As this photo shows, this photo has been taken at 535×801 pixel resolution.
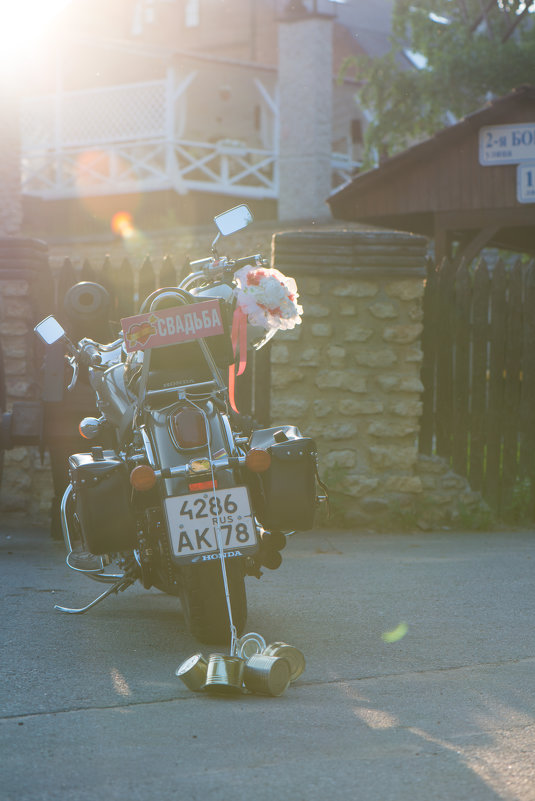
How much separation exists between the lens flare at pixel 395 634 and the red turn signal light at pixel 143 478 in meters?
1.22

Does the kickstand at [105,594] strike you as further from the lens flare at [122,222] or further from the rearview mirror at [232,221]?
the lens flare at [122,222]

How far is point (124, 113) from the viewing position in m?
27.0

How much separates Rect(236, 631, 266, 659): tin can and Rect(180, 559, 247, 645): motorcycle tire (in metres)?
0.29

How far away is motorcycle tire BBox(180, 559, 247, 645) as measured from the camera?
4.39 metres

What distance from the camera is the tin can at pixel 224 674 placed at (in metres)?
3.92

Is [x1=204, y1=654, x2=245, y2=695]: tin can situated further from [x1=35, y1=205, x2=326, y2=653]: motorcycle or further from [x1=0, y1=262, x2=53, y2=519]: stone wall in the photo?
[x1=0, y1=262, x2=53, y2=519]: stone wall

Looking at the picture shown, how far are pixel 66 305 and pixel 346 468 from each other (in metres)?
3.10

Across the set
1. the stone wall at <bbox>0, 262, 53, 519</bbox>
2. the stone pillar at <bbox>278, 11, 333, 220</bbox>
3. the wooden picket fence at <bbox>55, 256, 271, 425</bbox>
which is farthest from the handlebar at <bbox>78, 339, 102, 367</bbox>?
the stone pillar at <bbox>278, 11, 333, 220</bbox>

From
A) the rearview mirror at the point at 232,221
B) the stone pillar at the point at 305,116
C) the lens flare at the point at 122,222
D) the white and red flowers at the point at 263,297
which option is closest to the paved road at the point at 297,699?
the white and red flowers at the point at 263,297

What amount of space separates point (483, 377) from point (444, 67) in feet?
57.5

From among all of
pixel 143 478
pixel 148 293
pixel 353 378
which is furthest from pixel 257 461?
pixel 148 293

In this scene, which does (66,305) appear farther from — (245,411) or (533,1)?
(533,1)

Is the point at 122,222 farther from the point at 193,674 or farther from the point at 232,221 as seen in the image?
the point at 193,674

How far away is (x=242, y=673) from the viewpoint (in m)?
3.99
